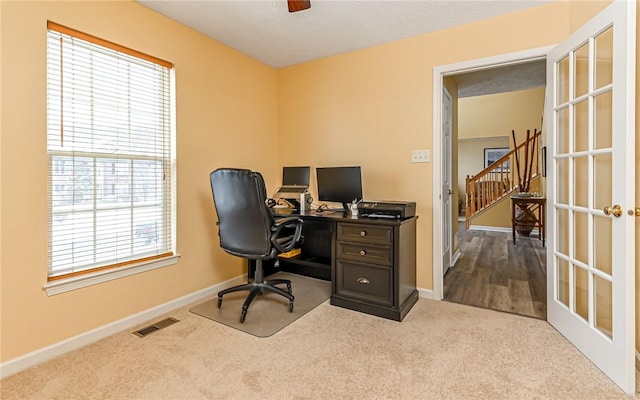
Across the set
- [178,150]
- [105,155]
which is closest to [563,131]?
[178,150]

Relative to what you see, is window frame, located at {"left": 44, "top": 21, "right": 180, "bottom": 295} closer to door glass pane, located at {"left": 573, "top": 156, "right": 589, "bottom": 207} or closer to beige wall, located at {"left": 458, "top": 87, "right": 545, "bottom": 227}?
door glass pane, located at {"left": 573, "top": 156, "right": 589, "bottom": 207}

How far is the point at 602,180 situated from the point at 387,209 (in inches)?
53.0

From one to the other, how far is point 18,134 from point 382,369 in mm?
2481

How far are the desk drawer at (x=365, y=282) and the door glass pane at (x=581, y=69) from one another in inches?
68.4

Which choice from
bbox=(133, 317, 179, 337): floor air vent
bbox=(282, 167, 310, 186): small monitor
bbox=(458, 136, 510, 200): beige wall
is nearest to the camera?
bbox=(133, 317, 179, 337): floor air vent

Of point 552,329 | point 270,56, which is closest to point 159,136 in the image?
point 270,56

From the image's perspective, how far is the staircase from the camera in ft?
21.9

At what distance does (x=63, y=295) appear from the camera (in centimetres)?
203

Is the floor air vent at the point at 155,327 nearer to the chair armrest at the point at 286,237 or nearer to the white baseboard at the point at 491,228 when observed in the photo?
the chair armrest at the point at 286,237

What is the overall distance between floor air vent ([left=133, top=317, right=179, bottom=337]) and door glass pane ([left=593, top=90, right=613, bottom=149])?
3.08 metres

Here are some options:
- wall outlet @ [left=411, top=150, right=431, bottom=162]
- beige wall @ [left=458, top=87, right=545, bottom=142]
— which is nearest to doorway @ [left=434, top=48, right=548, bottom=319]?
wall outlet @ [left=411, top=150, right=431, bottom=162]

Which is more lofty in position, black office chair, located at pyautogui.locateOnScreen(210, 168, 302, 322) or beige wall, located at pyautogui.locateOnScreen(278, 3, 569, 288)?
beige wall, located at pyautogui.locateOnScreen(278, 3, 569, 288)

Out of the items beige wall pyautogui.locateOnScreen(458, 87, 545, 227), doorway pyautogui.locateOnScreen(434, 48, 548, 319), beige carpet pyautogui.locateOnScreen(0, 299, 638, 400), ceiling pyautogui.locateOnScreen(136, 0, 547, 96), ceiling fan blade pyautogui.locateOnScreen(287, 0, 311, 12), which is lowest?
beige carpet pyautogui.locateOnScreen(0, 299, 638, 400)

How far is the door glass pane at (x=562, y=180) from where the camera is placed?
2.16 metres
